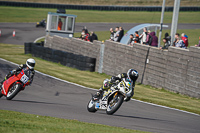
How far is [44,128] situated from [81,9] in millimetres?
52866

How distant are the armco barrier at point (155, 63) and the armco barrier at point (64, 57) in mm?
563

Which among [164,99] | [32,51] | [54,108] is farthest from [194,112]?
[32,51]

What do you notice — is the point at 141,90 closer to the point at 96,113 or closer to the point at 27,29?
the point at 96,113

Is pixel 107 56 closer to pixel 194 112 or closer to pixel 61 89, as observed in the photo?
pixel 61 89

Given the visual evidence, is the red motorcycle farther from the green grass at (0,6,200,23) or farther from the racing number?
the green grass at (0,6,200,23)

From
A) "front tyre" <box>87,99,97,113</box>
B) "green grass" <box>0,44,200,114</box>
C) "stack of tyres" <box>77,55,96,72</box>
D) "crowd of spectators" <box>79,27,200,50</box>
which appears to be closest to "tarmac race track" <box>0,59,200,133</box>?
"front tyre" <box>87,99,97,113</box>

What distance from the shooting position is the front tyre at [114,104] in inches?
357

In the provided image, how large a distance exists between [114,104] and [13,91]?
3.57 meters

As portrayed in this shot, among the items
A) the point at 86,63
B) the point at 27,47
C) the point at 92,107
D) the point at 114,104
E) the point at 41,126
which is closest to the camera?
the point at 41,126

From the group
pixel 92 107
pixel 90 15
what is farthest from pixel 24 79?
pixel 90 15

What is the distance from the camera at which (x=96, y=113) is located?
10250 mm

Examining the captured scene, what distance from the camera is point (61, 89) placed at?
14852mm

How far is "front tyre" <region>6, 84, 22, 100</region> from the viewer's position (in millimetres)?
10820

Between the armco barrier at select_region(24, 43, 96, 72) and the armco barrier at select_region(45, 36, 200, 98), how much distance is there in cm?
56
